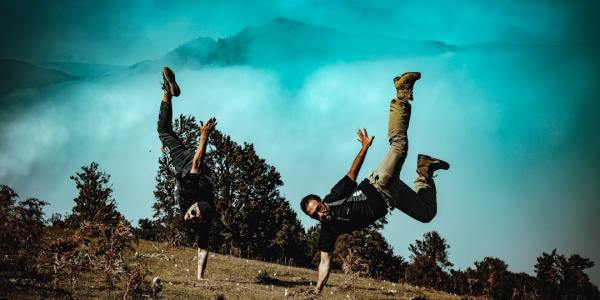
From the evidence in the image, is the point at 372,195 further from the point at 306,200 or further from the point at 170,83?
the point at 170,83

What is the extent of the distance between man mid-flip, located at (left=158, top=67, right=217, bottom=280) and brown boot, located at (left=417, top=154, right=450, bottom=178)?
486cm

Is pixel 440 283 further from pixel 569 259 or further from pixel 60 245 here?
pixel 60 245

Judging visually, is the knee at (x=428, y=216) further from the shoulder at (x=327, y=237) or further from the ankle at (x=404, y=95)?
the ankle at (x=404, y=95)

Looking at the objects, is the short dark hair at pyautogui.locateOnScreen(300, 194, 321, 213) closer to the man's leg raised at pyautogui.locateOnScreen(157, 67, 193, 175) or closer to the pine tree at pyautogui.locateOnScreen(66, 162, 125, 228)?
the man's leg raised at pyautogui.locateOnScreen(157, 67, 193, 175)

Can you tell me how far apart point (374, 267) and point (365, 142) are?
64.0m

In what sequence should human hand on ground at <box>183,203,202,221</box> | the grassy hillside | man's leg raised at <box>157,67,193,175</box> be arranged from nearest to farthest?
the grassy hillside < human hand on ground at <box>183,203,202,221</box> < man's leg raised at <box>157,67,193,175</box>

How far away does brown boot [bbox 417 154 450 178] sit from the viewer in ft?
33.1

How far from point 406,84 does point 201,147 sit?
4.81 metres

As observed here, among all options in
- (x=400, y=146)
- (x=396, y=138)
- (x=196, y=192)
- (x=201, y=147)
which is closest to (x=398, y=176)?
(x=400, y=146)

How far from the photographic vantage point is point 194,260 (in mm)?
20328

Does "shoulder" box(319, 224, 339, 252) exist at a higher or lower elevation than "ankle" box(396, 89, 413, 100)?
lower

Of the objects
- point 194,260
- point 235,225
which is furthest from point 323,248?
point 235,225

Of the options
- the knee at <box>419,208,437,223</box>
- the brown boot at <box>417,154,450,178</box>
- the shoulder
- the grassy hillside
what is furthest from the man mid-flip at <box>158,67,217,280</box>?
the knee at <box>419,208,437,223</box>

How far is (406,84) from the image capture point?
896cm
